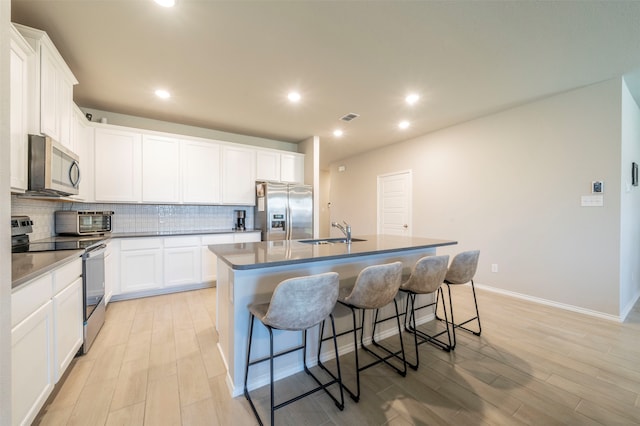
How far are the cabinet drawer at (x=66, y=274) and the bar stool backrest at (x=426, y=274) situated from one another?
97.0 inches

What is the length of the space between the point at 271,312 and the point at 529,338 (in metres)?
2.61

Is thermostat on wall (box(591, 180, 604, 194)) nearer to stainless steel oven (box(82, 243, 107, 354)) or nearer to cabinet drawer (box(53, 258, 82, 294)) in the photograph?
cabinet drawer (box(53, 258, 82, 294))

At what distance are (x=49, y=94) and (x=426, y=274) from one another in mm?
3415

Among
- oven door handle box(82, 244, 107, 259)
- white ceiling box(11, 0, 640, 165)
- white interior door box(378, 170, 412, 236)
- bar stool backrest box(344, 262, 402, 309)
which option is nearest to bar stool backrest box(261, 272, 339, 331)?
bar stool backrest box(344, 262, 402, 309)

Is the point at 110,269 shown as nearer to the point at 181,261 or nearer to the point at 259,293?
the point at 181,261

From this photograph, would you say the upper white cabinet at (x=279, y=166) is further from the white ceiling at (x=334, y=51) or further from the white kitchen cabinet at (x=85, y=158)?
the white kitchen cabinet at (x=85, y=158)

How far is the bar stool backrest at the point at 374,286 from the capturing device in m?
1.70

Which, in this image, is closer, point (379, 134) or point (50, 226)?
point (50, 226)

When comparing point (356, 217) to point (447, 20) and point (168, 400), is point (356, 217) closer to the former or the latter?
point (447, 20)

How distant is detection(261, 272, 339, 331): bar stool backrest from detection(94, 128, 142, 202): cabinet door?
10.9 ft

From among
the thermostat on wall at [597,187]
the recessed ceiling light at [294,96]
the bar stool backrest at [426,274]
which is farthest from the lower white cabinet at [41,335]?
the thermostat on wall at [597,187]

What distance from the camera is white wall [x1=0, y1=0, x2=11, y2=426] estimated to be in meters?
0.82

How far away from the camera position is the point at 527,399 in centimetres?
168

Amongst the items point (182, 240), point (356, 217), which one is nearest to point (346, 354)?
point (182, 240)
